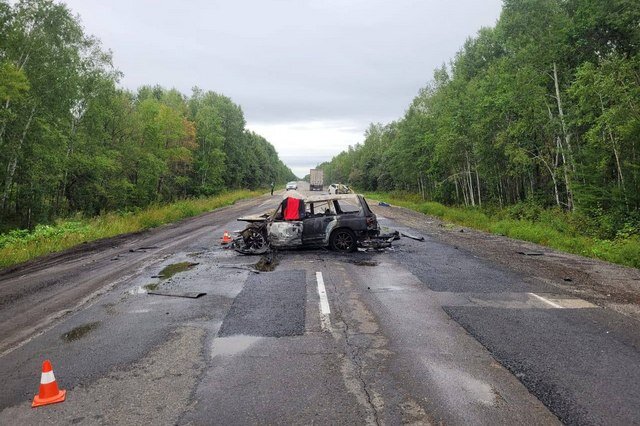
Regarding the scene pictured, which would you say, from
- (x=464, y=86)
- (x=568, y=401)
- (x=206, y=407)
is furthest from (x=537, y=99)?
(x=206, y=407)

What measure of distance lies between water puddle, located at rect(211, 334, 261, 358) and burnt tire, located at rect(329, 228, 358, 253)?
23.3 feet

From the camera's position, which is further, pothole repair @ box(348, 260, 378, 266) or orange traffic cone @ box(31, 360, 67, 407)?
pothole repair @ box(348, 260, 378, 266)

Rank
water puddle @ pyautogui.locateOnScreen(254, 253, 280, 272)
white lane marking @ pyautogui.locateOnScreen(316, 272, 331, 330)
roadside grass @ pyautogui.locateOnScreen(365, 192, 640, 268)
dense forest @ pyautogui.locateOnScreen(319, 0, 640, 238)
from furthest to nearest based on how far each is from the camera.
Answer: dense forest @ pyautogui.locateOnScreen(319, 0, 640, 238) < roadside grass @ pyautogui.locateOnScreen(365, 192, 640, 268) < water puddle @ pyautogui.locateOnScreen(254, 253, 280, 272) < white lane marking @ pyautogui.locateOnScreen(316, 272, 331, 330)

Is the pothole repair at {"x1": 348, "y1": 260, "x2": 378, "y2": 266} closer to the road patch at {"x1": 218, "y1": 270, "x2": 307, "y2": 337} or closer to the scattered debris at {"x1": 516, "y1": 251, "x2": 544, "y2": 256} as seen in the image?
the road patch at {"x1": 218, "y1": 270, "x2": 307, "y2": 337}

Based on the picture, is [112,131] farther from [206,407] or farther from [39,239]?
[206,407]

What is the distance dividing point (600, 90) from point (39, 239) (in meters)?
21.7

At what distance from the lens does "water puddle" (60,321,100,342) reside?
5527mm

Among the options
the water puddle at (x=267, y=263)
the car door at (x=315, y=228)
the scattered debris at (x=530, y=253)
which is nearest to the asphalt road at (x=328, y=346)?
the water puddle at (x=267, y=263)

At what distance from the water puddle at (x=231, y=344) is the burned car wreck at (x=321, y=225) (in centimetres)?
684

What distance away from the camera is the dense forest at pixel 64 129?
20.8 meters

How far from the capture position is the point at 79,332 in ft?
18.8

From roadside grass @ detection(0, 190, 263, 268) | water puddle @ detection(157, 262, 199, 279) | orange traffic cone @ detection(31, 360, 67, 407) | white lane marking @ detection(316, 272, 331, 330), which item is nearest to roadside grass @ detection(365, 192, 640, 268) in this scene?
white lane marking @ detection(316, 272, 331, 330)

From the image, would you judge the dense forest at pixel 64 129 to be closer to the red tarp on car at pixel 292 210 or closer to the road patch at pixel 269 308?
the red tarp on car at pixel 292 210

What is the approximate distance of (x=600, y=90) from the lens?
49.7 ft
